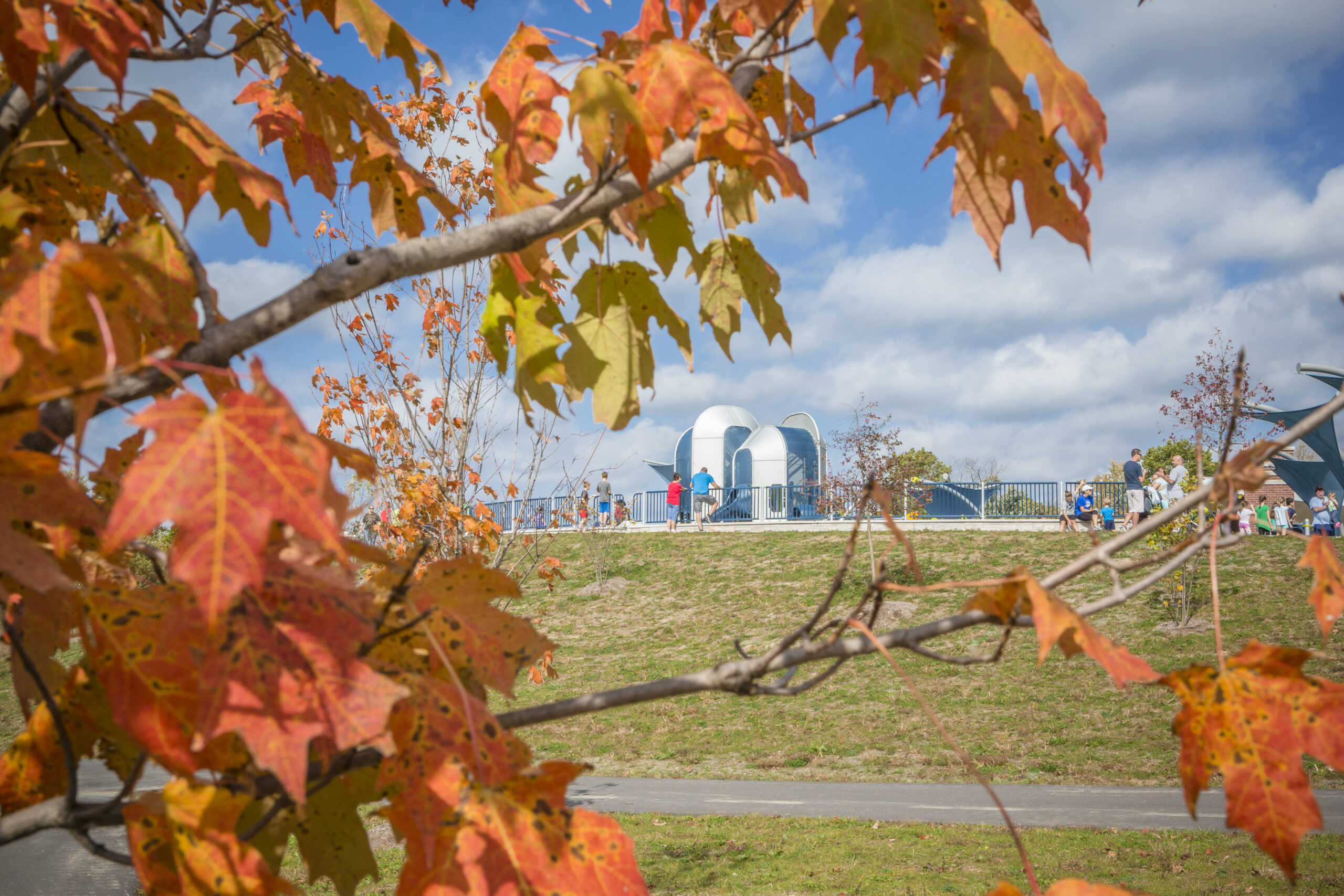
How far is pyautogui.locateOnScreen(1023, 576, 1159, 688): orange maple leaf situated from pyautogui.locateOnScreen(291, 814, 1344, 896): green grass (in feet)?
20.8

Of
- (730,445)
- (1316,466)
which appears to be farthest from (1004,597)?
(1316,466)

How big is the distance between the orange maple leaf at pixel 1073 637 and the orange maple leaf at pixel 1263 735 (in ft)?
0.24

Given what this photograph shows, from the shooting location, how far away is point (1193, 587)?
16953mm

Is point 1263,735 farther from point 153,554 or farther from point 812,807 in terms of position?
point 812,807

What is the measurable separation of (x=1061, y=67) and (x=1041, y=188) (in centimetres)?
19

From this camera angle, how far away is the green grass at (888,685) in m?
12.0

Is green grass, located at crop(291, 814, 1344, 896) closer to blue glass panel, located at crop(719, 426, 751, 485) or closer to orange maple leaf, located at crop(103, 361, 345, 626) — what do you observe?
orange maple leaf, located at crop(103, 361, 345, 626)

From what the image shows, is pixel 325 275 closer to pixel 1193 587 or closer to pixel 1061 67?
pixel 1061 67

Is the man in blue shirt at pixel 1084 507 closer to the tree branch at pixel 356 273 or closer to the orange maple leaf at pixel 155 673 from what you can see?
the tree branch at pixel 356 273

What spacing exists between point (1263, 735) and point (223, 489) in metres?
1.25

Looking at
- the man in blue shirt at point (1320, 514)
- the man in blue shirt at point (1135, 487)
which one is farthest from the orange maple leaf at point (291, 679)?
the man in blue shirt at point (1320, 514)

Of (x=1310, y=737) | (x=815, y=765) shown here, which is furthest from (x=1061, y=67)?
(x=815, y=765)

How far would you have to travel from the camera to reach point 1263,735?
1.08 m

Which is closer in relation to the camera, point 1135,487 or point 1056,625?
point 1056,625
